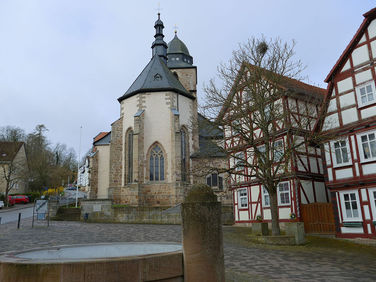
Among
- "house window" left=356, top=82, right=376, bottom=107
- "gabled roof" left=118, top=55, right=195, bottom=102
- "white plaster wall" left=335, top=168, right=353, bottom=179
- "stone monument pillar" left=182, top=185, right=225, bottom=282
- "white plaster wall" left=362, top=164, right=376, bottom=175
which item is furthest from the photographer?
"gabled roof" left=118, top=55, right=195, bottom=102

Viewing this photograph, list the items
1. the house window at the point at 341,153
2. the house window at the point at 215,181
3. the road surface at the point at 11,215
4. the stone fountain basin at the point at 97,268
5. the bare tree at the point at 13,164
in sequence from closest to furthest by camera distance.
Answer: the stone fountain basin at the point at 97,268 → the house window at the point at 341,153 → the road surface at the point at 11,215 → the house window at the point at 215,181 → the bare tree at the point at 13,164

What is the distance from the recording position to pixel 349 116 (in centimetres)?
1411

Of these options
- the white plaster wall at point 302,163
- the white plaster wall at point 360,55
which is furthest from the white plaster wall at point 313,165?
the white plaster wall at point 360,55

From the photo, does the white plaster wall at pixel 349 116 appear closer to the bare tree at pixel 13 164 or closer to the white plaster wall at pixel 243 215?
the white plaster wall at pixel 243 215

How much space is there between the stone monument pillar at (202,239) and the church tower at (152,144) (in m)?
18.9

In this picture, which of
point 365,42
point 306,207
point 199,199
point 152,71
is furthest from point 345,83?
point 152,71

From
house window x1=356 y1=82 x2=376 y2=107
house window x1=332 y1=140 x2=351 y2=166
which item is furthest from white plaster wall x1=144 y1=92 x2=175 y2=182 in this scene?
house window x1=356 y1=82 x2=376 y2=107

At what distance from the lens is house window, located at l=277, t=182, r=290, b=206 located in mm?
16953

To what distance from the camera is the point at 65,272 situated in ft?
12.7

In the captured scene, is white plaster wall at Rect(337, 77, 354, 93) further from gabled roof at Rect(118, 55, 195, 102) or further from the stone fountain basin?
gabled roof at Rect(118, 55, 195, 102)

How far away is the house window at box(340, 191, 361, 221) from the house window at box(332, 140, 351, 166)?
141cm

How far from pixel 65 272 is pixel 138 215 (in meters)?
17.3

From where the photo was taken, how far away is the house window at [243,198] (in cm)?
1971

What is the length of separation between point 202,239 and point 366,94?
12233 mm
